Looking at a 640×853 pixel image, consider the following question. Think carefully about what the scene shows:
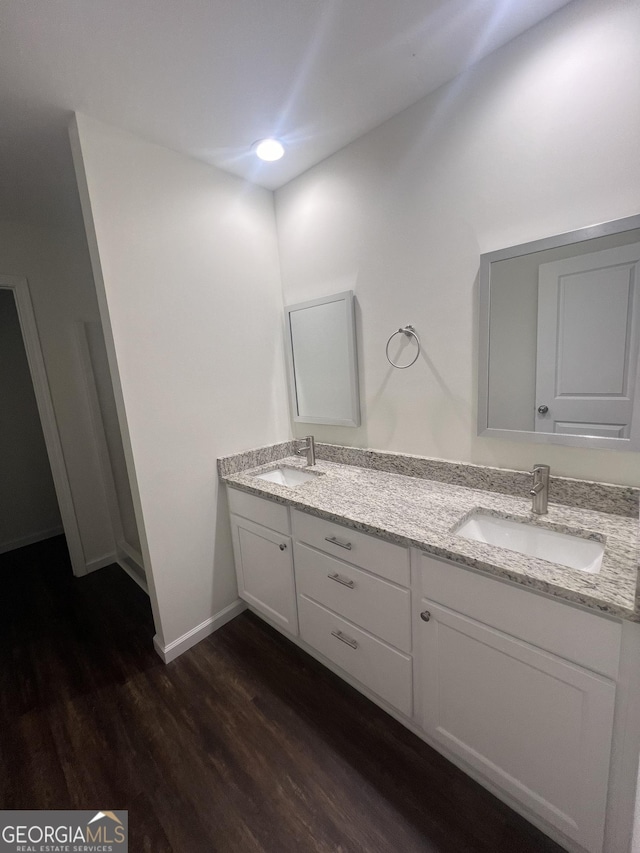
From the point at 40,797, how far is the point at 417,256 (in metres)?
2.52

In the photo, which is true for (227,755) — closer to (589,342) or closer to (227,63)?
(589,342)

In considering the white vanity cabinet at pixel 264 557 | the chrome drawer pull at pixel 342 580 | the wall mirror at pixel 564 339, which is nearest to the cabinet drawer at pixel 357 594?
the chrome drawer pull at pixel 342 580

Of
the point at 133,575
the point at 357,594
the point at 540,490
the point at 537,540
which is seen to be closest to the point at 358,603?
the point at 357,594

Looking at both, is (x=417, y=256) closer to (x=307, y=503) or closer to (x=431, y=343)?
(x=431, y=343)

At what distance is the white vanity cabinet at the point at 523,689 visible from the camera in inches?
34.3

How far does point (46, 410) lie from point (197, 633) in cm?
181

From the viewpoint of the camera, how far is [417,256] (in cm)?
159

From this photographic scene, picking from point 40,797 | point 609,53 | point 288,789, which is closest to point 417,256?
point 609,53

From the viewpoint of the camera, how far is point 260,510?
5.78 ft

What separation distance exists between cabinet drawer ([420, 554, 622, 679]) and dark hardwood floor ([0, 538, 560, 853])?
677 mm

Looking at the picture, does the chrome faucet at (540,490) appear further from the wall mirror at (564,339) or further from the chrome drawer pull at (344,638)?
the chrome drawer pull at (344,638)

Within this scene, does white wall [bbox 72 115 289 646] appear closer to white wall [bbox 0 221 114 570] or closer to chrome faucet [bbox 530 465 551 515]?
white wall [bbox 0 221 114 570]
